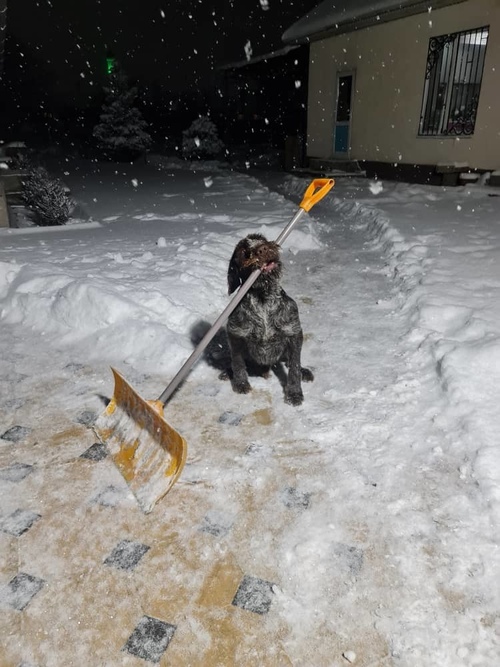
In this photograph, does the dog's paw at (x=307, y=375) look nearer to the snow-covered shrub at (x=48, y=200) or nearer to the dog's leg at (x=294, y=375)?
the dog's leg at (x=294, y=375)

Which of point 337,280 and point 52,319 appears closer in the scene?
point 52,319

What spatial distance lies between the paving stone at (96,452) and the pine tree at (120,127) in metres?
23.0

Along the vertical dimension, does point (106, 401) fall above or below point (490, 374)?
below

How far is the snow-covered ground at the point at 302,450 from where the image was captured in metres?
1.98

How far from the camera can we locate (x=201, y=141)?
2303 centimetres

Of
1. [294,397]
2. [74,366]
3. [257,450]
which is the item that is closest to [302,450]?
[257,450]

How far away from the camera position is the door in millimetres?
14383

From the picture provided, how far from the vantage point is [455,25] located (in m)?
10.8

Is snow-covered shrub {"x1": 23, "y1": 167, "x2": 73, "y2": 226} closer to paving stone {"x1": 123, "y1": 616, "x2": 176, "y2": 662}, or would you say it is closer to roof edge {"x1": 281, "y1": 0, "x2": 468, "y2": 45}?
paving stone {"x1": 123, "y1": 616, "x2": 176, "y2": 662}

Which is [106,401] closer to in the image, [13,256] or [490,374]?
[490,374]

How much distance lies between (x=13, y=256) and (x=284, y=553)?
18.8 feet

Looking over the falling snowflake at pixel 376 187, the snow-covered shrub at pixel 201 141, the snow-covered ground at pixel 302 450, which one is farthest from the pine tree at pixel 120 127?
the snow-covered ground at pixel 302 450

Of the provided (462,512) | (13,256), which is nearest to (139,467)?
(462,512)

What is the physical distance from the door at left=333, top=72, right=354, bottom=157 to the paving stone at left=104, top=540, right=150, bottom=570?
14369 millimetres
